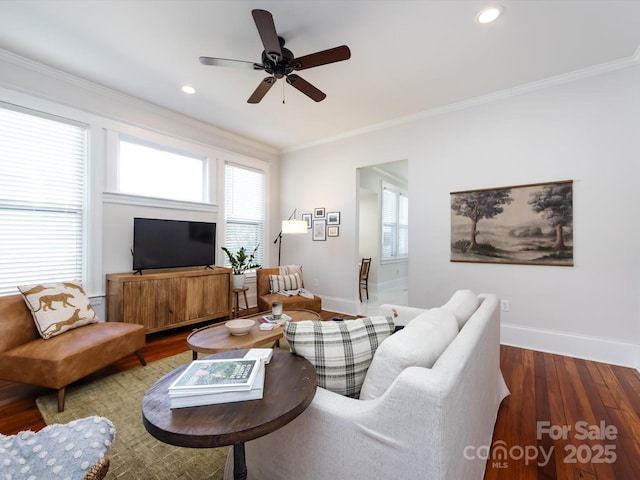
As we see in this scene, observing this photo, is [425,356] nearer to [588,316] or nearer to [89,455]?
[89,455]

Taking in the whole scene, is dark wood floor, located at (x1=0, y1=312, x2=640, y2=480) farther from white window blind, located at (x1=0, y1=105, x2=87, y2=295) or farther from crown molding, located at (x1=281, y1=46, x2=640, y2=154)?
crown molding, located at (x1=281, y1=46, x2=640, y2=154)

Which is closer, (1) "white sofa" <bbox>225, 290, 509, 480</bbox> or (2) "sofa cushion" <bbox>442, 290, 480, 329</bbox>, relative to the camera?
(1) "white sofa" <bbox>225, 290, 509, 480</bbox>

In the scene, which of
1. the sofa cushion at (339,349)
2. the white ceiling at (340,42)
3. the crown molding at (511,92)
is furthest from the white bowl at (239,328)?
the crown molding at (511,92)

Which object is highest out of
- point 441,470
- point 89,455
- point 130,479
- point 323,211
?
point 323,211

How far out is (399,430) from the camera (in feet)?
2.87

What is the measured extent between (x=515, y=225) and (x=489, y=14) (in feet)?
6.97

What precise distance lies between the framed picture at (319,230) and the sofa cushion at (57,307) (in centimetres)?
325

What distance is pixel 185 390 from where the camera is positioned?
92 cm

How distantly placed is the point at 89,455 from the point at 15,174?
3.15 meters

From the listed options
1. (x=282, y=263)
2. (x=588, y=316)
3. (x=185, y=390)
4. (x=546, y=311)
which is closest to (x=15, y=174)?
(x=185, y=390)

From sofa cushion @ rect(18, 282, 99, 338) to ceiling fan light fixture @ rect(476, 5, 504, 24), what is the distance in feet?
13.8

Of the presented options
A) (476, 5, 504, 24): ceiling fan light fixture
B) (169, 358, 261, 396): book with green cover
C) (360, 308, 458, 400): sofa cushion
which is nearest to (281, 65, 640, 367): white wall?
(476, 5, 504, 24): ceiling fan light fixture

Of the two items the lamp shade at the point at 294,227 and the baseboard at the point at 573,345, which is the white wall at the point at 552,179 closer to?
the baseboard at the point at 573,345

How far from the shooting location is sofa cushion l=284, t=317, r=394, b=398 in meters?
1.18
